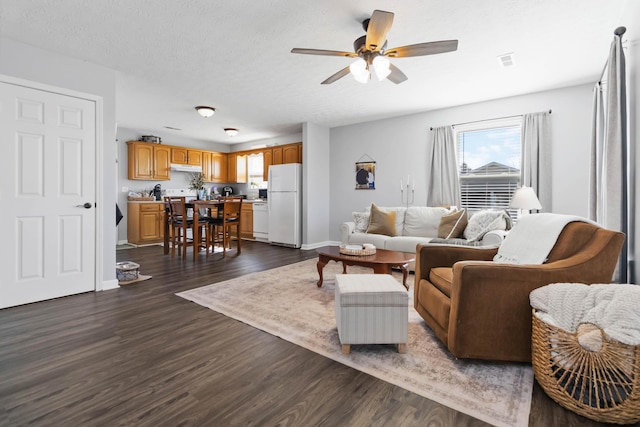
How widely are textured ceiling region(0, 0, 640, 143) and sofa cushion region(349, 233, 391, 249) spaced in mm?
2077

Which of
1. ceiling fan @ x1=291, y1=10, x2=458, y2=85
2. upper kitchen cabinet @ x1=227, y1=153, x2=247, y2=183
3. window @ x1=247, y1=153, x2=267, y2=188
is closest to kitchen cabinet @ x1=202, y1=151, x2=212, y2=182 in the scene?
upper kitchen cabinet @ x1=227, y1=153, x2=247, y2=183

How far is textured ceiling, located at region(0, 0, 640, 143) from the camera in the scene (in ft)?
8.06

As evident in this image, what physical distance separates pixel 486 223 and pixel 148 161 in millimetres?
6772

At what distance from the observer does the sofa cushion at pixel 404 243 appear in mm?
4301

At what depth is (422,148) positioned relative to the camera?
544 centimetres

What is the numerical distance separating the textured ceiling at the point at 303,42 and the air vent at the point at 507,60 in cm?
8

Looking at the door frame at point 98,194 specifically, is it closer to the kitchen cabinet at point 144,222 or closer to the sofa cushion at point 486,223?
the kitchen cabinet at point 144,222

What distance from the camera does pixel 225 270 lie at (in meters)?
4.39

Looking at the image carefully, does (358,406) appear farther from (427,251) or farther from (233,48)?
(233,48)

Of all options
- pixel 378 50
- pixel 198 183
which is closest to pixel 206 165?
pixel 198 183

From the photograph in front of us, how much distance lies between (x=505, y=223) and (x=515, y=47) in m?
1.89

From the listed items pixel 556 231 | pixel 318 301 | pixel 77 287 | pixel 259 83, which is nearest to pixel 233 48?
pixel 259 83

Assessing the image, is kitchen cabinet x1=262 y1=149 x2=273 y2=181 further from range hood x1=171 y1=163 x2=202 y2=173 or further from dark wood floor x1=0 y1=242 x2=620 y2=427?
dark wood floor x1=0 y1=242 x2=620 y2=427

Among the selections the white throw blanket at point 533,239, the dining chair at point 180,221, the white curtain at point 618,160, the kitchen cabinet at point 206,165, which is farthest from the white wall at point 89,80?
the white curtain at point 618,160
